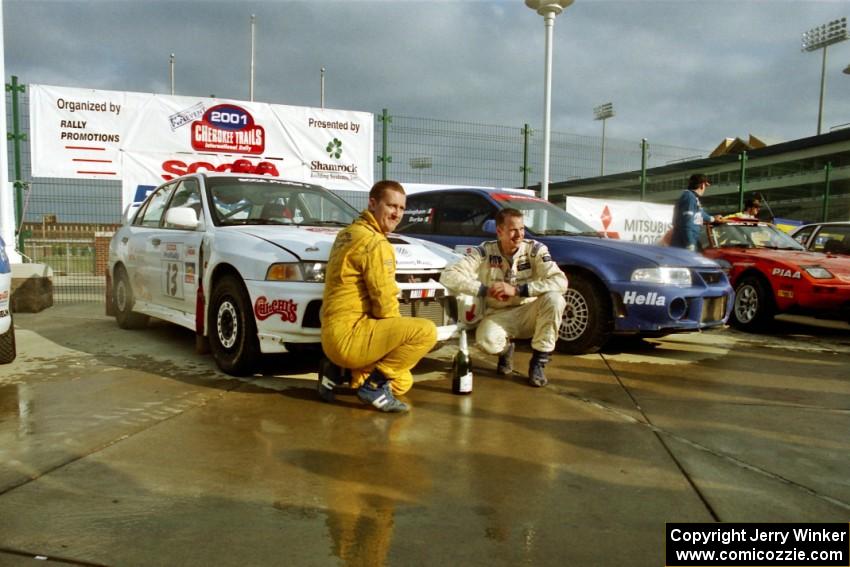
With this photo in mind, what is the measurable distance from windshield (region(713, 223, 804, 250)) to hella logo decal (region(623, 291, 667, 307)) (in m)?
3.27

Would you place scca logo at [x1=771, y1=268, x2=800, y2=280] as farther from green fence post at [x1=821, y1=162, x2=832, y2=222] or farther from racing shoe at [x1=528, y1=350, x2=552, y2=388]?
green fence post at [x1=821, y1=162, x2=832, y2=222]

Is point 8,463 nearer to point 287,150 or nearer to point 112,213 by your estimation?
point 112,213

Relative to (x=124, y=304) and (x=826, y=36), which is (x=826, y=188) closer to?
(x=124, y=304)

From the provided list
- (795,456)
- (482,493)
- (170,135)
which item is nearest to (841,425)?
(795,456)

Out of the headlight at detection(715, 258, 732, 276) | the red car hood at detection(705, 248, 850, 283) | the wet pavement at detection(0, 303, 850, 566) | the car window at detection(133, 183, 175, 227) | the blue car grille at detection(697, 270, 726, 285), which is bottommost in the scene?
the wet pavement at detection(0, 303, 850, 566)

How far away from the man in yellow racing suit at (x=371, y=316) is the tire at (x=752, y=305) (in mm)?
5066

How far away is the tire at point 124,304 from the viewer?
608 cm

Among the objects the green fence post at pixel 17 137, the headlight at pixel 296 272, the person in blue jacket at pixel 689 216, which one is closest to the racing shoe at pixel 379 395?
the headlight at pixel 296 272

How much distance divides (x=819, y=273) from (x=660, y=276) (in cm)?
277

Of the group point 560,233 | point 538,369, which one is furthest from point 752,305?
point 538,369

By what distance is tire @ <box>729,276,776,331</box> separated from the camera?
6855mm

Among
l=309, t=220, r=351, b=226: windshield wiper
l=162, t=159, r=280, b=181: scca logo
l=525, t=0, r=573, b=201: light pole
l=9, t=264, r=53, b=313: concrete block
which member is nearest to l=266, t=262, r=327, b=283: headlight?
l=309, t=220, r=351, b=226: windshield wiper

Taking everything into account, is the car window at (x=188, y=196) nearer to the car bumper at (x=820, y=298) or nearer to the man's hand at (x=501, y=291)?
the man's hand at (x=501, y=291)

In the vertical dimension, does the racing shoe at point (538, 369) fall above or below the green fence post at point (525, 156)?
below
